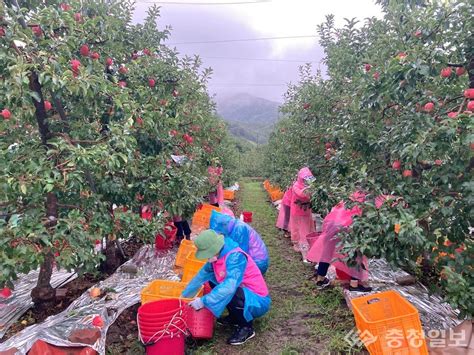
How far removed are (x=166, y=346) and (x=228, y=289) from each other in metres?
0.63

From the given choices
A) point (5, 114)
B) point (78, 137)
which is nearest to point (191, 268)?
point (78, 137)

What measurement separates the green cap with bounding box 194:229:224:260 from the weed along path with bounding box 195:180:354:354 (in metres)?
0.84

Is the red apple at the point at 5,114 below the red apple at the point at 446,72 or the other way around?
below

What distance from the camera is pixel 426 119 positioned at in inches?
96.0

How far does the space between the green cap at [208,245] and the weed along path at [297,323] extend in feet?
2.76

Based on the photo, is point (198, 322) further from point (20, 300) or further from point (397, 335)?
point (20, 300)

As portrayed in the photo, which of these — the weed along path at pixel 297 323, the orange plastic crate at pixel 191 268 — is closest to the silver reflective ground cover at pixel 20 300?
the orange plastic crate at pixel 191 268

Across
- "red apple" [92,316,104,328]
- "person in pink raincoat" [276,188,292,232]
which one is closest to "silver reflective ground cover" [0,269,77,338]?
"red apple" [92,316,104,328]

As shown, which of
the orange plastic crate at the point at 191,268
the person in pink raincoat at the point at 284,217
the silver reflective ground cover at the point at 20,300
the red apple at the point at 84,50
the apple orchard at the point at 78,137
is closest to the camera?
the apple orchard at the point at 78,137

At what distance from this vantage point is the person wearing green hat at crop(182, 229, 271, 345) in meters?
2.92

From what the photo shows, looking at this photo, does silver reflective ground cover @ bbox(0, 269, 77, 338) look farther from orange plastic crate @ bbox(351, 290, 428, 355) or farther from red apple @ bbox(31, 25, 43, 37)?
orange plastic crate @ bbox(351, 290, 428, 355)

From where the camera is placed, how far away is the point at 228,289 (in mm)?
2922

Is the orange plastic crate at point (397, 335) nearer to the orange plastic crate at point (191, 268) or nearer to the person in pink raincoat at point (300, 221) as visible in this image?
the orange plastic crate at point (191, 268)

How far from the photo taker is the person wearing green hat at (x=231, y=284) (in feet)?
9.57
